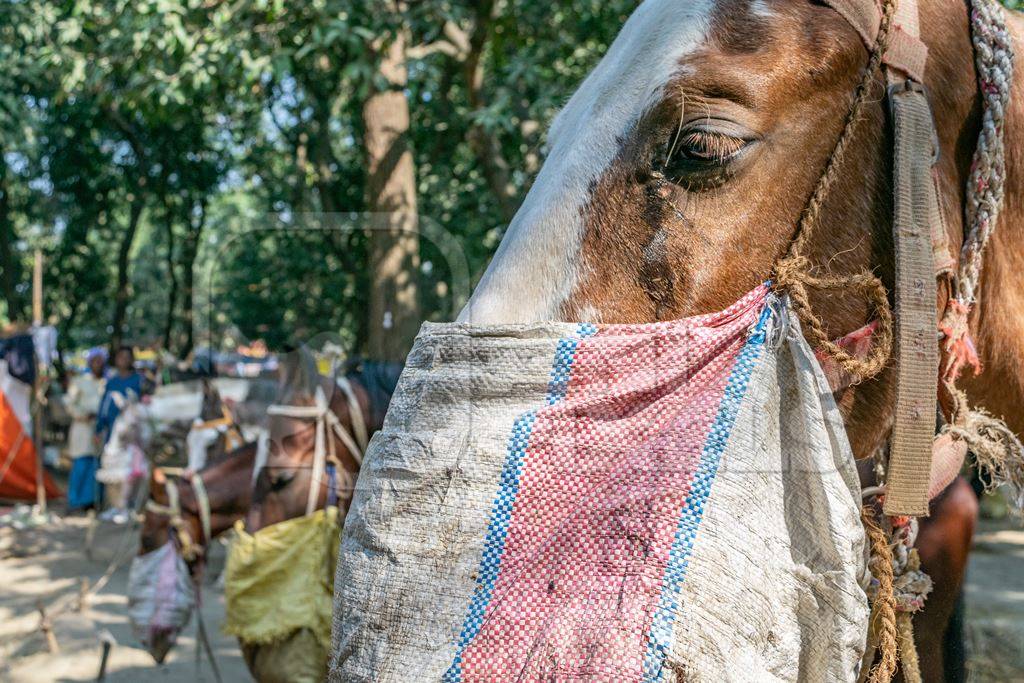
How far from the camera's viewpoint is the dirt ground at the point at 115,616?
17.7 ft

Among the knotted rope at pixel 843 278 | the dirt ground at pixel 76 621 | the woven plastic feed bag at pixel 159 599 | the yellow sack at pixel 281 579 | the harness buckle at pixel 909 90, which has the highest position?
the harness buckle at pixel 909 90

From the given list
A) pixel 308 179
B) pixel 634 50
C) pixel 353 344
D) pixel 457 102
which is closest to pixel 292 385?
pixel 634 50

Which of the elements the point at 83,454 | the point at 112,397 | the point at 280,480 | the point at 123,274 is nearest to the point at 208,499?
the point at 280,480

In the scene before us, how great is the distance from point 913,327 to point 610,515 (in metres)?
0.52

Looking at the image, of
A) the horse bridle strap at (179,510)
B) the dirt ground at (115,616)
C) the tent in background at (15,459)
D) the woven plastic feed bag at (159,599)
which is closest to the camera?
the woven plastic feed bag at (159,599)

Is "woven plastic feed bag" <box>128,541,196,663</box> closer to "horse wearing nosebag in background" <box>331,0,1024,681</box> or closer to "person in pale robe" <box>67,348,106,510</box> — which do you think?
"horse wearing nosebag in background" <box>331,0,1024,681</box>

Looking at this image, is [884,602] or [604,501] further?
[884,602]

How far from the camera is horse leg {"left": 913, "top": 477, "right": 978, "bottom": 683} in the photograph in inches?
90.4

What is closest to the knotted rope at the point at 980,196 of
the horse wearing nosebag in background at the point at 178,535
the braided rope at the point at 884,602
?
the braided rope at the point at 884,602

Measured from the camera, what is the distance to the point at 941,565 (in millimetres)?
2479

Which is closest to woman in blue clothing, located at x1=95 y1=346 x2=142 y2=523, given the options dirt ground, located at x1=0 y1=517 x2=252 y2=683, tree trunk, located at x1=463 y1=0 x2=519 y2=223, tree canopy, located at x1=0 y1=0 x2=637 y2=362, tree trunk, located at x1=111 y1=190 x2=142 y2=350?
dirt ground, located at x1=0 y1=517 x2=252 y2=683

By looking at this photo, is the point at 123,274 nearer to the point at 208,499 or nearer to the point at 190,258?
the point at 190,258

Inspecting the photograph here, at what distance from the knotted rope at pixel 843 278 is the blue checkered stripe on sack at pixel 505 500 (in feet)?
0.98

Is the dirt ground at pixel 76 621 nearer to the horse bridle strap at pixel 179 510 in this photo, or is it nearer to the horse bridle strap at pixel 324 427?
the horse bridle strap at pixel 179 510
